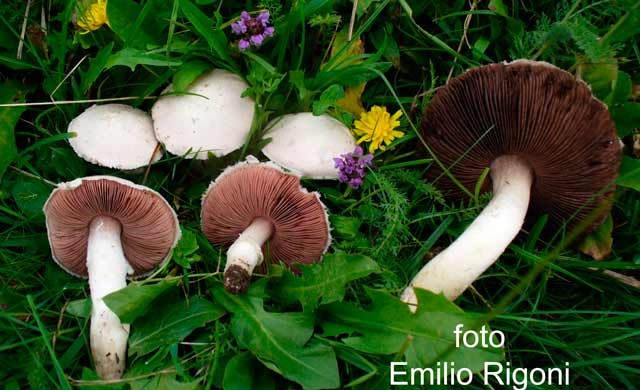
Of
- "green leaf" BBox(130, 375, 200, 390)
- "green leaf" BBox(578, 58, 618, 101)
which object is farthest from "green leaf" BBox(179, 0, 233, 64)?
"green leaf" BBox(578, 58, 618, 101)

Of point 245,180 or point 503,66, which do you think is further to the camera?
point 245,180

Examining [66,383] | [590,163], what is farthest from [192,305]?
[590,163]

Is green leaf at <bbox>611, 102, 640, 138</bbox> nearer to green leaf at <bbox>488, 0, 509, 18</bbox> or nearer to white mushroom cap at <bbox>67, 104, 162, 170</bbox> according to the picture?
green leaf at <bbox>488, 0, 509, 18</bbox>

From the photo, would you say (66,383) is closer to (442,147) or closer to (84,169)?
(84,169)

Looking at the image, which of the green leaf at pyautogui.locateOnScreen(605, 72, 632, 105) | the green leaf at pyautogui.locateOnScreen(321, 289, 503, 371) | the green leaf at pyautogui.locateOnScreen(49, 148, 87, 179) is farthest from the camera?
the green leaf at pyautogui.locateOnScreen(49, 148, 87, 179)

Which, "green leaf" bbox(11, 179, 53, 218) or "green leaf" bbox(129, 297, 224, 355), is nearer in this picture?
"green leaf" bbox(129, 297, 224, 355)

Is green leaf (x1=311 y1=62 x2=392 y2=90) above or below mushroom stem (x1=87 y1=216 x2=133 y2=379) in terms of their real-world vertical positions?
above

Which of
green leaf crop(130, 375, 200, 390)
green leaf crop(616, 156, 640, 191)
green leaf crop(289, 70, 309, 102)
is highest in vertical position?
green leaf crop(289, 70, 309, 102)
